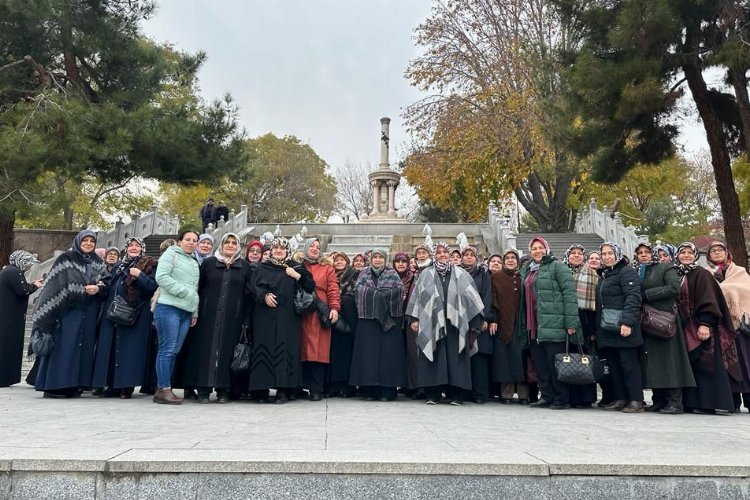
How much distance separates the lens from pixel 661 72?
12.2 metres

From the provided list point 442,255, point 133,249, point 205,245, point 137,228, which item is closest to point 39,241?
point 137,228

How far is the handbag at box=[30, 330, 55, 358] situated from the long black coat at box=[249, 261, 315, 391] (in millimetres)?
2230

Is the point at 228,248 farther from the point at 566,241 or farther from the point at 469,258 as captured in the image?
the point at 566,241

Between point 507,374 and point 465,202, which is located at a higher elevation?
point 465,202

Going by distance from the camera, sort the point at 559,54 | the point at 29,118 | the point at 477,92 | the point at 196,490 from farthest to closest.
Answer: the point at 477,92 → the point at 559,54 → the point at 29,118 → the point at 196,490

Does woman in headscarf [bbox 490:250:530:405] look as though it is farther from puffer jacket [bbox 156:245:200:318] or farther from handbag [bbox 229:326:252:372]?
puffer jacket [bbox 156:245:200:318]

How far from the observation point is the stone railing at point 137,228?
17891mm

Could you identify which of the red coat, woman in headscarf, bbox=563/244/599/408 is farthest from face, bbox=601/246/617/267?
the red coat

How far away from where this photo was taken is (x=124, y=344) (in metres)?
5.92

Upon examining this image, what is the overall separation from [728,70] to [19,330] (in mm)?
14411

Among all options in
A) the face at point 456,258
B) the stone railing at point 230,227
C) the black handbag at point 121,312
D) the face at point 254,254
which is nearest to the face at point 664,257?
the face at point 456,258

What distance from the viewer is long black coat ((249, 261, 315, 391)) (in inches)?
222

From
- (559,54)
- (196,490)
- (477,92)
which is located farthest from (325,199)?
(196,490)

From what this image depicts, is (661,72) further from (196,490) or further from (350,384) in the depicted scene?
(196,490)
